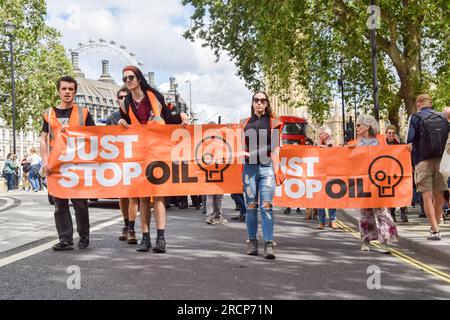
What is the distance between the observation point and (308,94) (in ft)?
100

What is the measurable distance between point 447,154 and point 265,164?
302 cm

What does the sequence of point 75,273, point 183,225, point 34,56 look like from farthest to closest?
point 34,56 < point 183,225 < point 75,273

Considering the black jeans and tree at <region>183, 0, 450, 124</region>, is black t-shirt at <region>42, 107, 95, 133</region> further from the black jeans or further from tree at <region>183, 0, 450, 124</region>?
tree at <region>183, 0, 450, 124</region>

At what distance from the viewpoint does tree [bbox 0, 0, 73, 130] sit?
45562 millimetres

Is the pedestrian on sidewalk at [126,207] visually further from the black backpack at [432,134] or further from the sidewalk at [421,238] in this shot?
the black backpack at [432,134]

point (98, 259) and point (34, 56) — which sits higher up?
point (34, 56)

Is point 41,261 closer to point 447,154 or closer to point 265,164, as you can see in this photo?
point 265,164

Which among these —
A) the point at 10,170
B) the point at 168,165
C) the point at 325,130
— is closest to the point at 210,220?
the point at 325,130

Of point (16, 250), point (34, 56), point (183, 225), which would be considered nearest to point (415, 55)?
point (183, 225)

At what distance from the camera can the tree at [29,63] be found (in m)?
45.6

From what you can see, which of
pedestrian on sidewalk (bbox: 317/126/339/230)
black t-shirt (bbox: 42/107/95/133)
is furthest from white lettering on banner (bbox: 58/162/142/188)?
pedestrian on sidewalk (bbox: 317/126/339/230)

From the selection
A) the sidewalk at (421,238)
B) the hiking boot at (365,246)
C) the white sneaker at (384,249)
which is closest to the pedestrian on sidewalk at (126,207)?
the hiking boot at (365,246)

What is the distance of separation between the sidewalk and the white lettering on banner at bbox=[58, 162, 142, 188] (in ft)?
12.8
